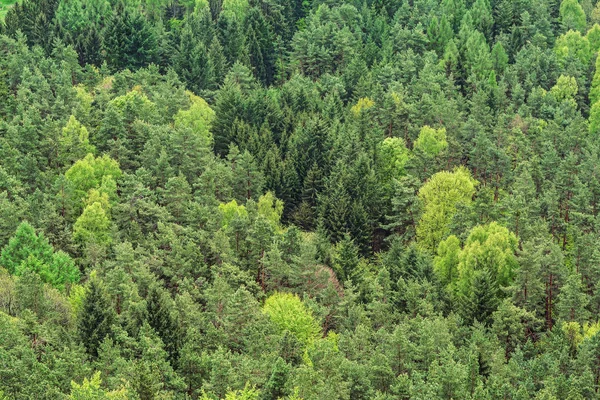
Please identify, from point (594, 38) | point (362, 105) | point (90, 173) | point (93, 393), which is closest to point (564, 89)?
point (594, 38)

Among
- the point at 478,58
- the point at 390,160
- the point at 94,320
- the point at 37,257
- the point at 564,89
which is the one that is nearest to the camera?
the point at 94,320

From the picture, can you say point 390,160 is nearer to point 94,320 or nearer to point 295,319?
point 295,319

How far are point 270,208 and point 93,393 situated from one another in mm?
60719

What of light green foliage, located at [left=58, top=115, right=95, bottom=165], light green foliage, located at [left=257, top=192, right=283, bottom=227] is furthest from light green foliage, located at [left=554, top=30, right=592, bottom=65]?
light green foliage, located at [left=58, top=115, right=95, bottom=165]

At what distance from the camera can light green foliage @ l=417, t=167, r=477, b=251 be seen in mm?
136000

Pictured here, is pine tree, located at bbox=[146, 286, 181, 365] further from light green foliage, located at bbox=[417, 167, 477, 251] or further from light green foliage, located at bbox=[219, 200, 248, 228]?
light green foliage, located at bbox=[417, 167, 477, 251]

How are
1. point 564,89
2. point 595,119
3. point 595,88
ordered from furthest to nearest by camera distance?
point 595,88 < point 564,89 < point 595,119

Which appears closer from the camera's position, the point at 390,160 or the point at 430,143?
the point at 390,160

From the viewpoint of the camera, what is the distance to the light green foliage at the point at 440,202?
136m

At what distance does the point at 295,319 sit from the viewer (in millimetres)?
106938

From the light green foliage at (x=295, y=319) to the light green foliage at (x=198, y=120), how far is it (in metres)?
45.8

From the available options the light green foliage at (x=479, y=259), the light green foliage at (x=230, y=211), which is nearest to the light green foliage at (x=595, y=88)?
the light green foliage at (x=479, y=259)

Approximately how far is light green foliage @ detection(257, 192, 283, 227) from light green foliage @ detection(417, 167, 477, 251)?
17.5m

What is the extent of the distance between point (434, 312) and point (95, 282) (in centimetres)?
3536
